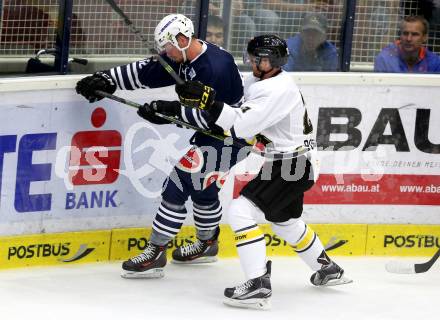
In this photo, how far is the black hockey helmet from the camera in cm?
582

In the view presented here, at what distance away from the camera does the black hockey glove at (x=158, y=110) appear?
5.99m

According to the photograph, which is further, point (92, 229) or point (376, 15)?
point (376, 15)

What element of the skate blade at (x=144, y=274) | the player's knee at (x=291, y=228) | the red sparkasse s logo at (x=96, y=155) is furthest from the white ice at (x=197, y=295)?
the red sparkasse s logo at (x=96, y=155)

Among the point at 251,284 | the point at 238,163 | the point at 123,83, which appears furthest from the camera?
the point at 238,163

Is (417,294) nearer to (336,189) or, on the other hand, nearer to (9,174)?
(336,189)

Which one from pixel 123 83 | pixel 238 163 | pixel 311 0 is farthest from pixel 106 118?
pixel 311 0

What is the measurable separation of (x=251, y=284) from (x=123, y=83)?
114 cm

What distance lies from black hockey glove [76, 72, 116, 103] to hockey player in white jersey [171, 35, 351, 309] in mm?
560

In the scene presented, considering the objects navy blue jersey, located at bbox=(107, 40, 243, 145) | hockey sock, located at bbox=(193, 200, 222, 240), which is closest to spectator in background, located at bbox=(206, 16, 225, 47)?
navy blue jersey, located at bbox=(107, 40, 243, 145)

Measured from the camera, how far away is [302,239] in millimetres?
6160

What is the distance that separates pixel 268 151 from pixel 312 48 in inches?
43.6

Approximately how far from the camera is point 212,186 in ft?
21.0

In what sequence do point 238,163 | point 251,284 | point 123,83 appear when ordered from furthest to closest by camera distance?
point 238,163 < point 123,83 < point 251,284

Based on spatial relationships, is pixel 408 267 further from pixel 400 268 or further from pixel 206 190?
pixel 206 190
